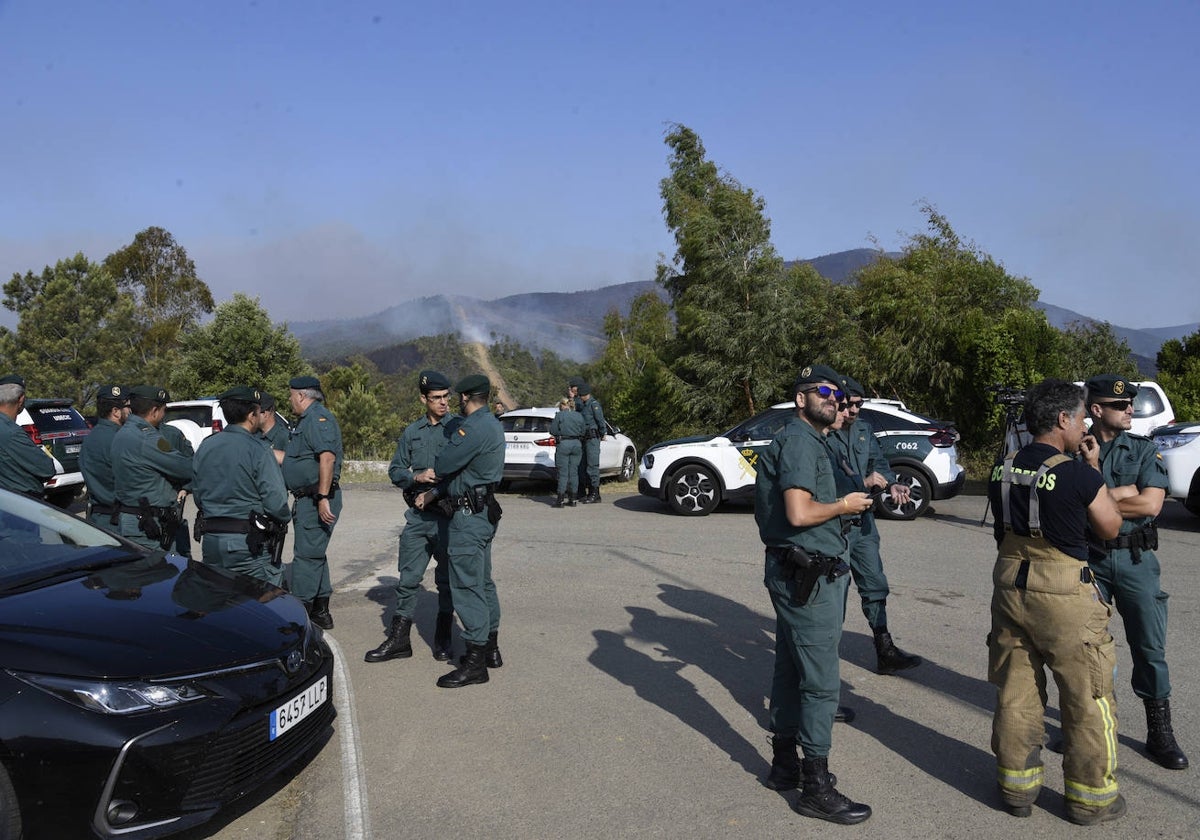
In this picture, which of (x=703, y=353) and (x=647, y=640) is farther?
(x=703, y=353)

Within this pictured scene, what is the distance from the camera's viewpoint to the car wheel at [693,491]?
42.4 ft

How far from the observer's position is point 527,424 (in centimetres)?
1612

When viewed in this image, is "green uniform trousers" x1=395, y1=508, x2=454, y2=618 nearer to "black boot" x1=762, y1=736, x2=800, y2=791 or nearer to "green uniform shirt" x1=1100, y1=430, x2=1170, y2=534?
"black boot" x1=762, y1=736, x2=800, y2=791

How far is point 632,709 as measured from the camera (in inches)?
205

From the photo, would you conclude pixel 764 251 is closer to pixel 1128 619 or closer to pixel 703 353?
pixel 703 353

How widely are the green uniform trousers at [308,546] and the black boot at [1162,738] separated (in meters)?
5.36

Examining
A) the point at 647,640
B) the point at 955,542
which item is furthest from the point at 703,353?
the point at 647,640

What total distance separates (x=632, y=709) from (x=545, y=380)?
79.0 meters

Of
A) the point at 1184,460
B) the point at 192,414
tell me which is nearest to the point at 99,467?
the point at 1184,460

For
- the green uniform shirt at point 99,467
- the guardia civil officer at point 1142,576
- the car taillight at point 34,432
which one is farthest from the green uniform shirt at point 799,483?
the car taillight at point 34,432

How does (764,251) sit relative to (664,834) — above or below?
above

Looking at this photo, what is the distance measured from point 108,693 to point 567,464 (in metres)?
10.9

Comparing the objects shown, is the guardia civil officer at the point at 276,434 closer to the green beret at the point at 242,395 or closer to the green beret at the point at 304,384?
the green beret at the point at 304,384

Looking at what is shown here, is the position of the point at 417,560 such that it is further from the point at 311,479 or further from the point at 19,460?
the point at 19,460
